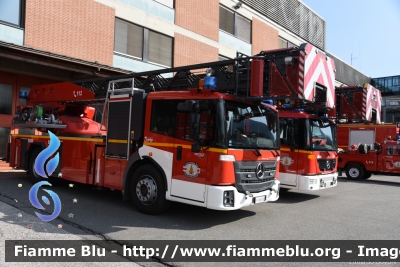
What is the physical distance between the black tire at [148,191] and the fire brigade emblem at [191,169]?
1.98 ft

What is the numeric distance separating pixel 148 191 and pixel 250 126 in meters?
2.39

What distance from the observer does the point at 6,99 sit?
13539 millimetres

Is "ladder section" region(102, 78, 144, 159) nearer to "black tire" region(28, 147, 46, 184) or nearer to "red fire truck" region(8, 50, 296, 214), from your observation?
"red fire truck" region(8, 50, 296, 214)

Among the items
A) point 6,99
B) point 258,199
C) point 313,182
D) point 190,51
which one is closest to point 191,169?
point 258,199

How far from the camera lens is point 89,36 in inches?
587

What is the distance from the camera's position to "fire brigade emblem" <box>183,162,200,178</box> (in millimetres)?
6340

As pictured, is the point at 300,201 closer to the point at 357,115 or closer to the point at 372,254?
the point at 357,115

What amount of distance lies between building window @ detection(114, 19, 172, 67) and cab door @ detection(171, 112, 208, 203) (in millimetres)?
10989

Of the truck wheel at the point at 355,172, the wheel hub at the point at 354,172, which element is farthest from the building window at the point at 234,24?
the wheel hub at the point at 354,172

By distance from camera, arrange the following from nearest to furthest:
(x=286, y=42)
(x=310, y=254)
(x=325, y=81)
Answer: (x=310, y=254)
(x=325, y=81)
(x=286, y=42)

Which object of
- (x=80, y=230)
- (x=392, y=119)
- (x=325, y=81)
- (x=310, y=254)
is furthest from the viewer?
(x=392, y=119)

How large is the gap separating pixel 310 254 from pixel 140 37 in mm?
14659

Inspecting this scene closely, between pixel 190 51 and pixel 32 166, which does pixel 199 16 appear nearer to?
pixel 190 51

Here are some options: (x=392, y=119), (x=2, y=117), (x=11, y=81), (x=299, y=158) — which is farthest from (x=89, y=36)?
(x=392, y=119)
